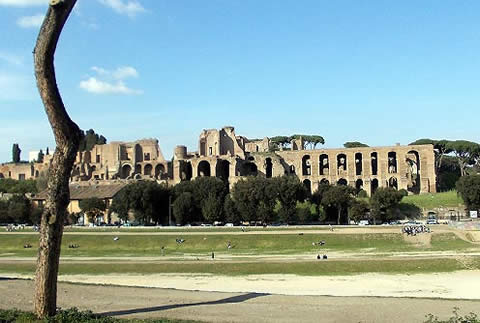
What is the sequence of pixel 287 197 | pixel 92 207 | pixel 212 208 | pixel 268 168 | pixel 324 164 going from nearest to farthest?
pixel 287 197 → pixel 212 208 → pixel 92 207 → pixel 268 168 → pixel 324 164

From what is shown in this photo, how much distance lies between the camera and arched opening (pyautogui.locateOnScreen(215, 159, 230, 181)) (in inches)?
3442

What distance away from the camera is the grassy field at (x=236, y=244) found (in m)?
42.0

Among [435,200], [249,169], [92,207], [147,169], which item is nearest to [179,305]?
[92,207]

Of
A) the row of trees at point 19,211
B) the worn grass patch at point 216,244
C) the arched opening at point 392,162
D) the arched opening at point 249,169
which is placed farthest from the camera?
the arched opening at point 249,169

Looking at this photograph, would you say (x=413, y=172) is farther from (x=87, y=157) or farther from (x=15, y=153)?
(x=15, y=153)

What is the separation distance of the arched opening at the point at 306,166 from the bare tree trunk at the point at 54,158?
76.6 metres

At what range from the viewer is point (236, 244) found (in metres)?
46.1

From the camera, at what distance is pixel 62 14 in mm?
12664

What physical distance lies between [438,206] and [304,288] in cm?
4834

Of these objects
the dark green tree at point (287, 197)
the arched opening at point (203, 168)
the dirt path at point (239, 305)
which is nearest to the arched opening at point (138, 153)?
the arched opening at point (203, 168)

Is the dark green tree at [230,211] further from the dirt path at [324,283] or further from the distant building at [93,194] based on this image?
the dirt path at [324,283]

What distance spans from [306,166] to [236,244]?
46.0 meters

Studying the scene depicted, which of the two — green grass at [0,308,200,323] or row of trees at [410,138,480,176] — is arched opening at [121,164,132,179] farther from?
green grass at [0,308,200,323]

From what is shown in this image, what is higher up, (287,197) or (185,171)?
(185,171)
